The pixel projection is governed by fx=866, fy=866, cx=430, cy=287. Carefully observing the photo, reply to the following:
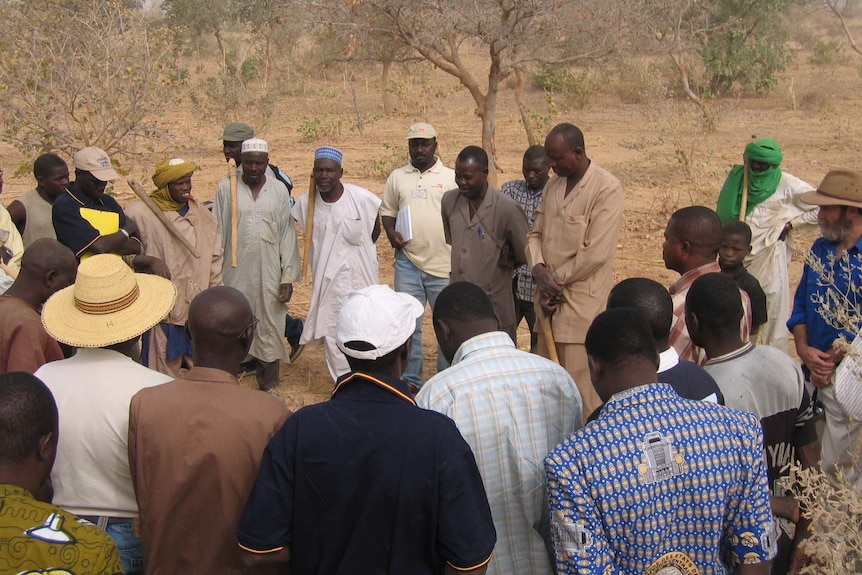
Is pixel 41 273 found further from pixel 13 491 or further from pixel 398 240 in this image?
pixel 398 240

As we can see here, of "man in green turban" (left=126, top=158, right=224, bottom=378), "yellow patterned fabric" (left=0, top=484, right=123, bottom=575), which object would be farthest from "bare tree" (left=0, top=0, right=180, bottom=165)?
"yellow patterned fabric" (left=0, top=484, right=123, bottom=575)

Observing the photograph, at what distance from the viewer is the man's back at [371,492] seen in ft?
7.30

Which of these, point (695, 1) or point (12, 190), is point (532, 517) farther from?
point (695, 1)

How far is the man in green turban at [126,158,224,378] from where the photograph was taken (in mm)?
5383

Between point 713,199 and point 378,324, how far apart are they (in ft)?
30.0

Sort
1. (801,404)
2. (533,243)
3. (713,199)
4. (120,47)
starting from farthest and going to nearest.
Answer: (713,199), (120,47), (533,243), (801,404)

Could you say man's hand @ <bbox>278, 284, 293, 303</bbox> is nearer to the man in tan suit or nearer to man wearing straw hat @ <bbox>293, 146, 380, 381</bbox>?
man wearing straw hat @ <bbox>293, 146, 380, 381</bbox>

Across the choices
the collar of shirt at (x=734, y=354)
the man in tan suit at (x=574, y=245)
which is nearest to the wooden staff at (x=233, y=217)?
the man in tan suit at (x=574, y=245)

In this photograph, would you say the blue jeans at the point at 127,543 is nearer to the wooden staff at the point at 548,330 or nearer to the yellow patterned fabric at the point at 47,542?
the yellow patterned fabric at the point at 47,542

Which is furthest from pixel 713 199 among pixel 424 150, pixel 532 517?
pixel 532 517

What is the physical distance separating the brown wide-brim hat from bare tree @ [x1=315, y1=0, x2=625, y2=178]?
5522 mm

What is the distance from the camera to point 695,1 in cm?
1616

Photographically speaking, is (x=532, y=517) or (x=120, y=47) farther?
(x=120, y=47)

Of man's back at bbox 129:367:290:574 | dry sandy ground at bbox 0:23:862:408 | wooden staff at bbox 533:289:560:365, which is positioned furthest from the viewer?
dry sandy ground at bbox 0:23:862:408
